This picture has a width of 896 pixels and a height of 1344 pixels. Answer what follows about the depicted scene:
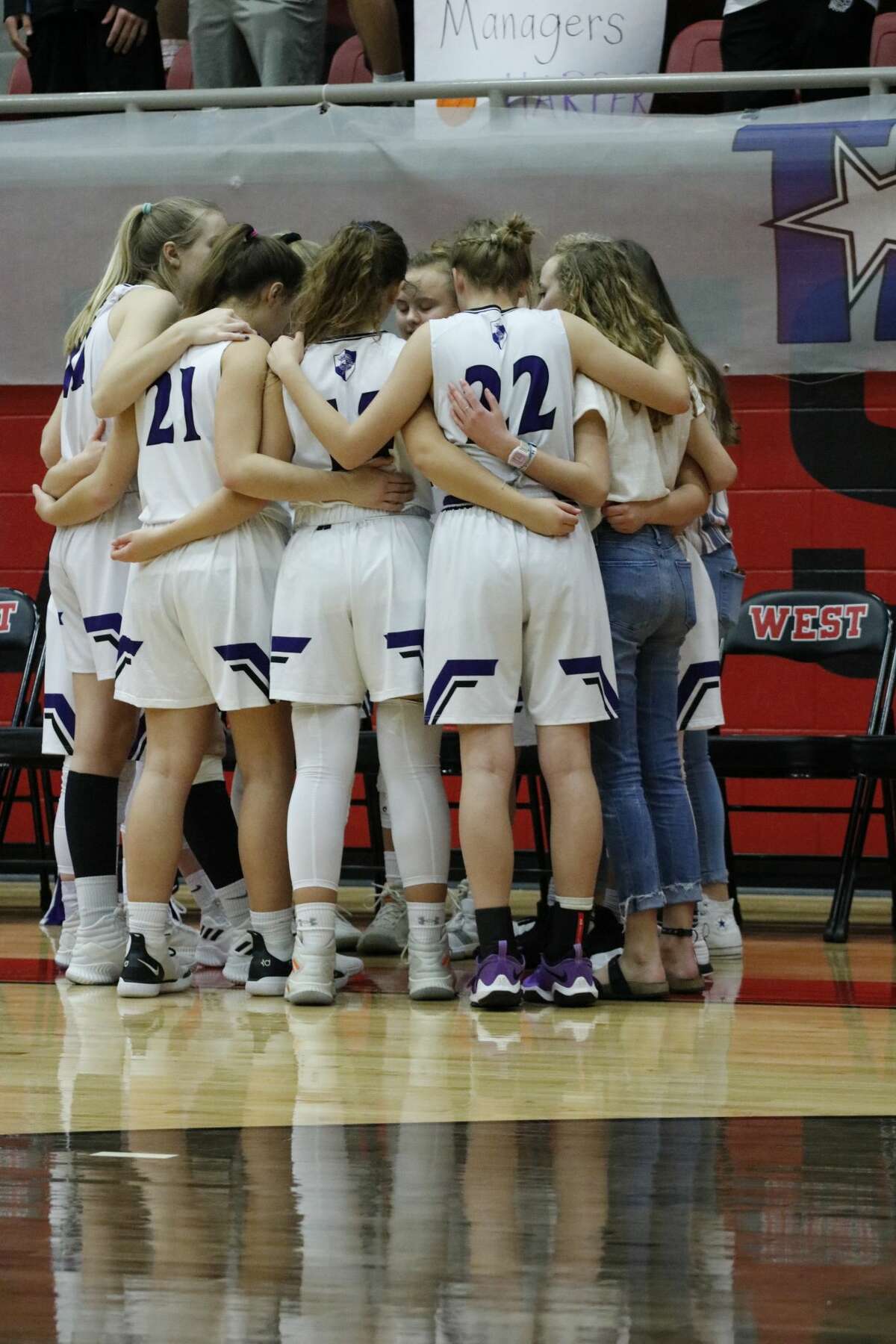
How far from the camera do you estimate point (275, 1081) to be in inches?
108

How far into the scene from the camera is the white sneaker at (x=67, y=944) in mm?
4012

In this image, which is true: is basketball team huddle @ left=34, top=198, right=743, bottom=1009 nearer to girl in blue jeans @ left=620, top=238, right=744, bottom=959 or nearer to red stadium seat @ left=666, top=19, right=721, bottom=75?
girl in blue jeans @ left=620, top=238, right=744, bottom=959

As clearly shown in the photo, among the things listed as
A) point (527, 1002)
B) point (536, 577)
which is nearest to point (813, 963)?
point (527, 1002)

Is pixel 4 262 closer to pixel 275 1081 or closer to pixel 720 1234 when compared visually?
pixel 275 1081

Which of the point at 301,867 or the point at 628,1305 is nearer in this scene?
the point at 628,1305

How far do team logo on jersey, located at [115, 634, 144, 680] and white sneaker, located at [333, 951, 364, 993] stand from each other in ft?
2.58

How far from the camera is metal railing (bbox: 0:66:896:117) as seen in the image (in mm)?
5273

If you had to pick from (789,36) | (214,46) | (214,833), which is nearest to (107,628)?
(214,833)

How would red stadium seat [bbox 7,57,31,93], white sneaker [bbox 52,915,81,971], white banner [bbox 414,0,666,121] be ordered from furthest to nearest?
1. red stadium seat [bbox 7,57,31,93]
2. white banner [bbox 414,0,666,121]
3. white sneaker [bbox 52,915,81,971]

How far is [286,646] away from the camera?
3.48m

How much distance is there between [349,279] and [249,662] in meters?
0.80

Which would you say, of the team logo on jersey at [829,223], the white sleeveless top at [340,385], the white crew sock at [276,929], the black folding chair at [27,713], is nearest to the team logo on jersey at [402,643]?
the white sleeveless top at [340,385]

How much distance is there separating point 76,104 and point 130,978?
333 cm

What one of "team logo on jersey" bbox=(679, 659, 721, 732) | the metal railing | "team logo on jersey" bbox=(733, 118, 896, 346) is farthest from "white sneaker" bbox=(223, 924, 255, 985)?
the metal railing
